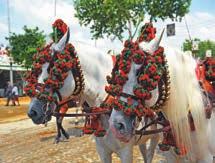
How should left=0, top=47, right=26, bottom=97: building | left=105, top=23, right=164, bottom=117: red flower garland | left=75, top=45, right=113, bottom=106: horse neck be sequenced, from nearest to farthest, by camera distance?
left=105, top=23, right=164, bottom=117: red flower garland
left=75, top=45, right=113, bottom=106: horse neck
left=0, top=47, right=26, bottom=97: building

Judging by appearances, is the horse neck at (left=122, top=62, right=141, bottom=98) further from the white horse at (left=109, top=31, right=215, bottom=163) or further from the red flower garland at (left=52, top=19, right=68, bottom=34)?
the red flower garland at (left=52, top=19, right=68, bottom=34)

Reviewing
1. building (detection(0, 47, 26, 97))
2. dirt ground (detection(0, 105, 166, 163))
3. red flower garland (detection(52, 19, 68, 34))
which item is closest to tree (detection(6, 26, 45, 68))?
building (detection(0, 47, 26, 97))

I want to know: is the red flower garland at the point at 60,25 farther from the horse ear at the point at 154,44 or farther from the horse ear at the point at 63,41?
the horse ear at the point at 154,44

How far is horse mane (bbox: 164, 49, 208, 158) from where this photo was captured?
3375mm

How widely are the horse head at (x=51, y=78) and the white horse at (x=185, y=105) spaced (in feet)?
4.06

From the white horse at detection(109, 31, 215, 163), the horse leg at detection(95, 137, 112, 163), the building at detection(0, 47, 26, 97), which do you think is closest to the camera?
the white horse at detection(109, 31, 215, 163)

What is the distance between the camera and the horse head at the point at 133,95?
308 centimetres

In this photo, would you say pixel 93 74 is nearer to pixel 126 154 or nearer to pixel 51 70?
pixel 51 70

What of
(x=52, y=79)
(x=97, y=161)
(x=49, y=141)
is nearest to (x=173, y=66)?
(x=52, y=79)

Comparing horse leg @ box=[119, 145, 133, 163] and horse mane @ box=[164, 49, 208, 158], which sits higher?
horse mane @ box=[164, 49, 208, 158]

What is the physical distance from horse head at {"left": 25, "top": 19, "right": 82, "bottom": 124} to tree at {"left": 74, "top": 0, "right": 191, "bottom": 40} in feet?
37.9

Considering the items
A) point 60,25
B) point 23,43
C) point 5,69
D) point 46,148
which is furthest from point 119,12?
point 5,69

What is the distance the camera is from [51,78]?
4234mm

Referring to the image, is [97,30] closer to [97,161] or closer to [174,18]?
[174,18]
